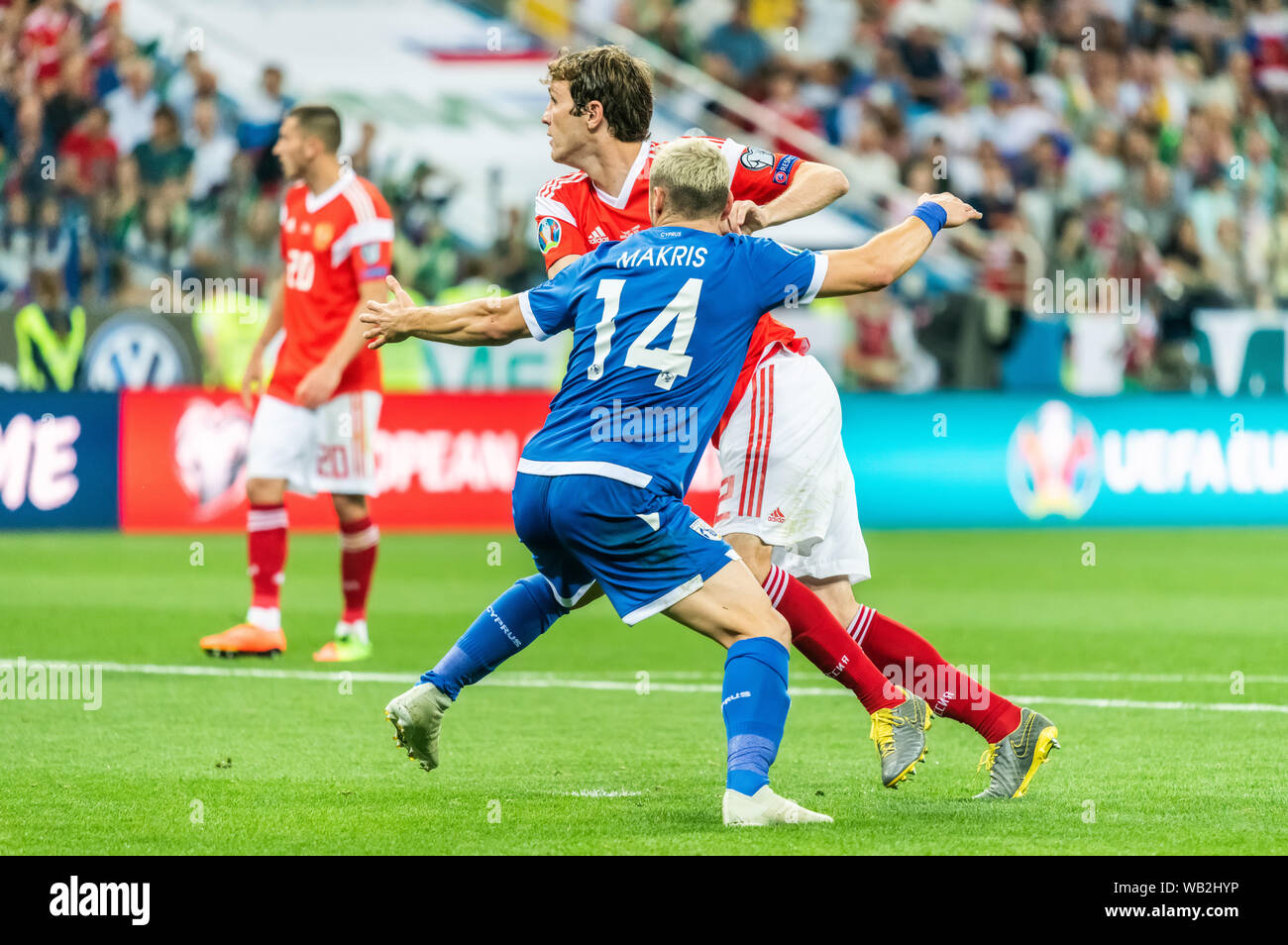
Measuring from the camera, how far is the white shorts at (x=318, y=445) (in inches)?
383

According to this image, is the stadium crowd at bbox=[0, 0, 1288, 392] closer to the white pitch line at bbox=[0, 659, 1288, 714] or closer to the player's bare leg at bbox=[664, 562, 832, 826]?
the white pitch line at bbox=[0, 659, 1288, 714]

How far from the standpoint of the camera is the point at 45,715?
7695mm

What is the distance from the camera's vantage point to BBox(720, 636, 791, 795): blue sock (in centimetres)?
536

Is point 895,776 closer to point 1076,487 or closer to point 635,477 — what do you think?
point 635,477

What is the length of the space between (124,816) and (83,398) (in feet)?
32.0

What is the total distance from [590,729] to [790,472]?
1652 mm

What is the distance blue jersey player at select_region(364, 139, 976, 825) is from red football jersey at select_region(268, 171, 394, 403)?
4.23m

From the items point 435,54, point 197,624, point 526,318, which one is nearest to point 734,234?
point 526,318

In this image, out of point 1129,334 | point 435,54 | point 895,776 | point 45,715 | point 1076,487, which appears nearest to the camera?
point 895,776

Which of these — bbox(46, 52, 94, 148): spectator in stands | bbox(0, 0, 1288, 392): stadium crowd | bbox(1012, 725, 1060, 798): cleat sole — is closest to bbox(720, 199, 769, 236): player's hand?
bbox(1012, 725, 1060, 798): cleat sole

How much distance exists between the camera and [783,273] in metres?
5.46
